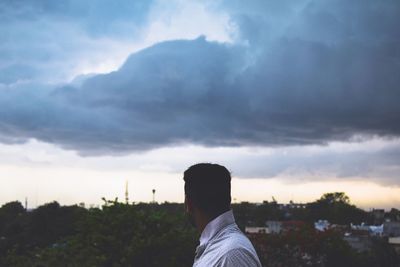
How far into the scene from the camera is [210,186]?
122 inches

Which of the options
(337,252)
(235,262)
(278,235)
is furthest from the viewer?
(337,252)

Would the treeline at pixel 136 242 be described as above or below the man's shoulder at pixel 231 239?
below

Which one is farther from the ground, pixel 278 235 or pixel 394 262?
pixel 278 235

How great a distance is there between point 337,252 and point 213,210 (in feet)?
122

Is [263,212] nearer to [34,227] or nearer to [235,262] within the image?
[34,227]

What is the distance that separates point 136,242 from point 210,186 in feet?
70.8

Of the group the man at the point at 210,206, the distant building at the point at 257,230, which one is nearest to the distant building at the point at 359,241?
the distant building at the point at 257,230

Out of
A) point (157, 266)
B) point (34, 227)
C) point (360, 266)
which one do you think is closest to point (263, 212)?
point (34, 227)

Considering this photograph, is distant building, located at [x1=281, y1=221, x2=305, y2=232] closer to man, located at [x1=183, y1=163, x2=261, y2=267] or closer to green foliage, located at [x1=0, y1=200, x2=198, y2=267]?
green foliage, located at [x1=0, y1=200, x2=198, y2=267]

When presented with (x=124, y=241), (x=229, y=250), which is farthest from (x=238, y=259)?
(x=124, y=241)

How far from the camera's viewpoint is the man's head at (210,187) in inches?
122

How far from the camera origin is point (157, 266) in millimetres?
25297

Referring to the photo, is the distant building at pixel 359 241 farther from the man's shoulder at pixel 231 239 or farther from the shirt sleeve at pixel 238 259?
the shirt sleeve at pixel 238 259

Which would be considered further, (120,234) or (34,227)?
(34,227)
